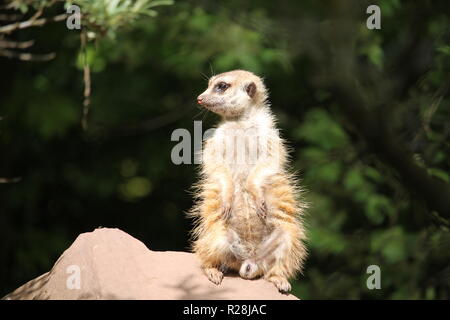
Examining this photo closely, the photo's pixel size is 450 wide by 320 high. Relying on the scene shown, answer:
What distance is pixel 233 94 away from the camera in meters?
3.77

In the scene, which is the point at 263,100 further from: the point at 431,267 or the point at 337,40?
the point at 431,267

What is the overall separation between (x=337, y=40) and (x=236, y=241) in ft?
8.87

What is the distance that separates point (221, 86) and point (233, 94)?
0.08 m

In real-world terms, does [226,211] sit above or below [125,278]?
above

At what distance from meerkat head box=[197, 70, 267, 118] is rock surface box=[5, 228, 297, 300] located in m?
0.87

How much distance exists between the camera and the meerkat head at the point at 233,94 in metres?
3.71

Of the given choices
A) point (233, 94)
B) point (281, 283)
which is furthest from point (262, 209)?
point (233, 94)

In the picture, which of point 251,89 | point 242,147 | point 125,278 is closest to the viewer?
point 125,278

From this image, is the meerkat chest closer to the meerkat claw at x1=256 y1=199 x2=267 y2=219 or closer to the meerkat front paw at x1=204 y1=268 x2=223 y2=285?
the meerkat claw at x1=256 y1=199 x2=267 y2=219

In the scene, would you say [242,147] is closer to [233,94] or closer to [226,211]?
[233,94]

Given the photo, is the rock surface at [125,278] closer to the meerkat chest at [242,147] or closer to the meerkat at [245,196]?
the meerkat at [245,196]

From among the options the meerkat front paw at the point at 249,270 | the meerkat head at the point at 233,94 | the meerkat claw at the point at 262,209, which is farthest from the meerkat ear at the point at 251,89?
the meerkat front paw at the point at 249,270

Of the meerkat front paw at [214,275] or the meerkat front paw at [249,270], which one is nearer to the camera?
the meerkat front paw at [214,275]

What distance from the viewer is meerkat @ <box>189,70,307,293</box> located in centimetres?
339
